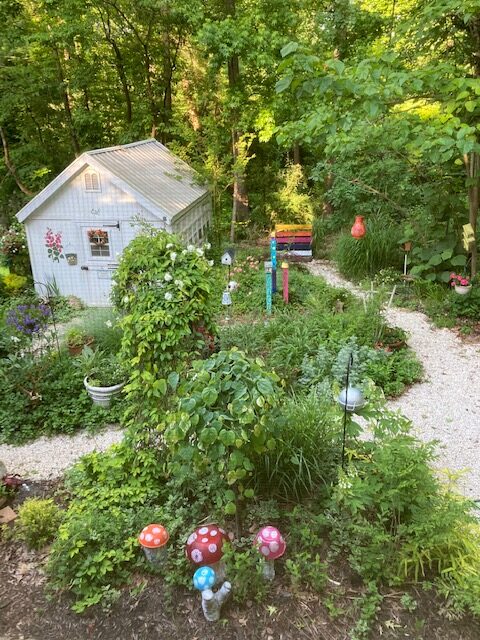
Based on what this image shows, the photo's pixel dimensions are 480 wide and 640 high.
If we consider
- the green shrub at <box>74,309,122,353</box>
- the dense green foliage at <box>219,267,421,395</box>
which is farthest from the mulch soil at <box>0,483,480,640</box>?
the green shrub at <box>74,309,122,353</box>

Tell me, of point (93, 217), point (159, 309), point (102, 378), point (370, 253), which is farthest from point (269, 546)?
point (370, 253)

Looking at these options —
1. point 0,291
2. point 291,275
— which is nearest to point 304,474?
point 291,275

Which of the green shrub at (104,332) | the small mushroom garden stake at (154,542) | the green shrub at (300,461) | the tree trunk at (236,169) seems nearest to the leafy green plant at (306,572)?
the green shrub at (300,461)

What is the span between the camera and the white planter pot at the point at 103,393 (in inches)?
217

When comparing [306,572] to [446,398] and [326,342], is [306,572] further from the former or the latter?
[326,342]

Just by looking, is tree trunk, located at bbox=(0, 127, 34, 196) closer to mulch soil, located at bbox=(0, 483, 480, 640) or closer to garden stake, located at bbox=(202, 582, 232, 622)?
mulch soil, located at bbox=(0, 483, 480, 640)

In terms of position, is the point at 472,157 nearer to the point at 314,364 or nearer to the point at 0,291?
the point at 314,364

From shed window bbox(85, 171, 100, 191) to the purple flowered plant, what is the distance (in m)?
2.45

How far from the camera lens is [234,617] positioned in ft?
9.70

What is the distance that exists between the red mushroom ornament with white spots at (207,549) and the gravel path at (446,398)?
6.69 feet

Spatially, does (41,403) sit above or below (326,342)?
below

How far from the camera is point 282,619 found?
9.61 feet

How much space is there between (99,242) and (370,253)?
17.2 ft

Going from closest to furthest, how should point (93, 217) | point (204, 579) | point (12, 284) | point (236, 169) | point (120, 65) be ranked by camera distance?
point (204, 579), point (93, 217), point (12, 284), point (236, 169), point (120, 65)
